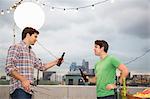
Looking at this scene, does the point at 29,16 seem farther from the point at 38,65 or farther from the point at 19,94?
the point at 19,94

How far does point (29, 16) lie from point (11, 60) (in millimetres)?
1231

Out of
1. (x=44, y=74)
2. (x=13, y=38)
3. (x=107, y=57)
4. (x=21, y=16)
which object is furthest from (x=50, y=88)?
(x=107, y=57)

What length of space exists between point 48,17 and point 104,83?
3563mm

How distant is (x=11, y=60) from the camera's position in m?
2.78

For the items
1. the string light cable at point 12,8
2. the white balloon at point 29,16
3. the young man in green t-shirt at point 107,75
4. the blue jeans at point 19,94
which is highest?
the string light cable at point 12,8

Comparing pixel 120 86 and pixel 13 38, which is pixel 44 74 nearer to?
pixel 13 38

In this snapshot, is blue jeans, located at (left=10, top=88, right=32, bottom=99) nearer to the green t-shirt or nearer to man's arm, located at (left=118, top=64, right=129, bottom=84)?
the green t-shirt

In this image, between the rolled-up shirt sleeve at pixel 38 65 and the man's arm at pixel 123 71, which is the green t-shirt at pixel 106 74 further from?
the rolled-up shirt sleeve at pixel 38 65

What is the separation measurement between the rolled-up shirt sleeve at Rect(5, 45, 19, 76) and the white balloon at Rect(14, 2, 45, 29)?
110 cm

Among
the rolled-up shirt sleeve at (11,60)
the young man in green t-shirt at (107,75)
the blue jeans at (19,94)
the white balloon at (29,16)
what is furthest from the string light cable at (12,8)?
the blue jeans at (19,94)

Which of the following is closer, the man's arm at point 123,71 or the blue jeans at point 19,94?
the blue jeans at point 19,94

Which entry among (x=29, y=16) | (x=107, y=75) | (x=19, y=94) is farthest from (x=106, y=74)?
(x=29, y=16)

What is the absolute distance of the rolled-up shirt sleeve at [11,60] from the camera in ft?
9.07

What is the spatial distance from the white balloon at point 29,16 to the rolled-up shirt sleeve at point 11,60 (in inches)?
43.2
